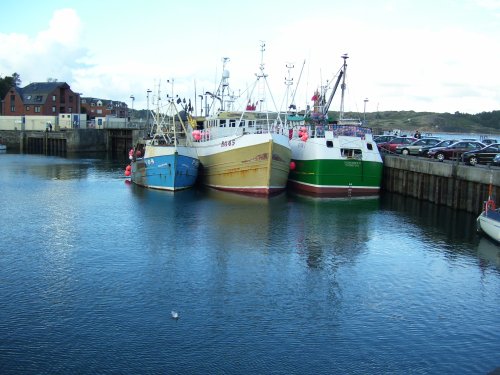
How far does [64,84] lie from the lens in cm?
11169

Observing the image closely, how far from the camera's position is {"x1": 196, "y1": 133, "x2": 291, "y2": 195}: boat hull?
3838cm

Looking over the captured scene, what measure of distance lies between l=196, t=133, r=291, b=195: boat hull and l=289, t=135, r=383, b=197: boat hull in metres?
2.05

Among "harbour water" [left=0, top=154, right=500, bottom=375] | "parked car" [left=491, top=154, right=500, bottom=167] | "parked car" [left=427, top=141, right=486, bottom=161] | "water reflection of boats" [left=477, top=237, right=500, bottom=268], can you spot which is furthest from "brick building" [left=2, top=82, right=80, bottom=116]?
"water reflection of boats" [left=477, top=237, right=500, bottom=268]

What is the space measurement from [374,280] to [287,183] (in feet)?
86.3

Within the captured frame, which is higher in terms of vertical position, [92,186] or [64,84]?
[64,84]

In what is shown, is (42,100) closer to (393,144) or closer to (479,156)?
(393,144)

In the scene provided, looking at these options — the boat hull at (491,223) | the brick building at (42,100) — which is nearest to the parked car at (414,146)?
the boat hull at (491,223)

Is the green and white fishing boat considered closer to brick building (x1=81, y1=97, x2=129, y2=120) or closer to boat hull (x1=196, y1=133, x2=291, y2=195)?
boat hull (x1=196, y1=133, x2=291, y2=195)

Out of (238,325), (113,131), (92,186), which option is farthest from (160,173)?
(113,131)

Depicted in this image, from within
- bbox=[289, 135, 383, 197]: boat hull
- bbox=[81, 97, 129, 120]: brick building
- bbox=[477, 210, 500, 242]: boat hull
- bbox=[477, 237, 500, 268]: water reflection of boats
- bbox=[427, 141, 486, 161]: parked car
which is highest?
bbox=[81, 97, 129, 120]: brick building

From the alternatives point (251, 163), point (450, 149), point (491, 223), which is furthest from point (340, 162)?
point (491, 223)

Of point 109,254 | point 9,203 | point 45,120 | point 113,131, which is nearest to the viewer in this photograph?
point 109,254

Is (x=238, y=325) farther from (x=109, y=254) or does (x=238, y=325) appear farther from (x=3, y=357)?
(x=109, y=254)

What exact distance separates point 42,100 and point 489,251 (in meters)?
103
